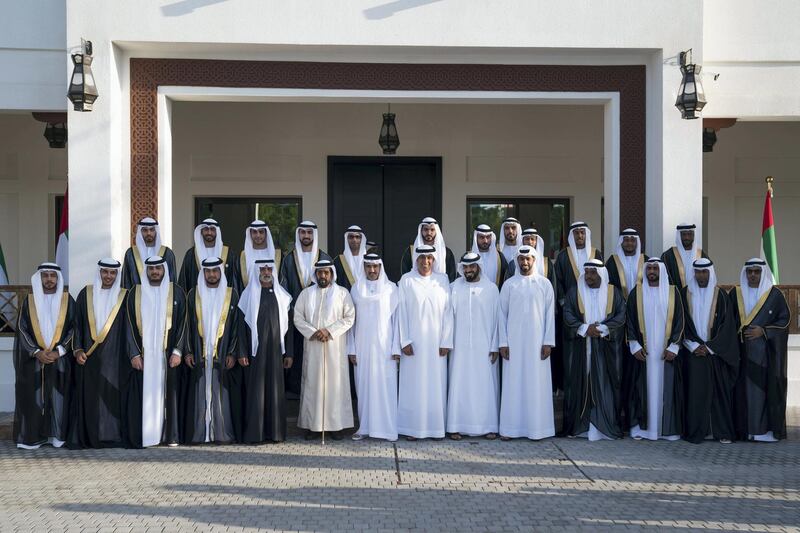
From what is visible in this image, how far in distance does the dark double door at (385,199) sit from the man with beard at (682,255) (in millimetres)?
3874

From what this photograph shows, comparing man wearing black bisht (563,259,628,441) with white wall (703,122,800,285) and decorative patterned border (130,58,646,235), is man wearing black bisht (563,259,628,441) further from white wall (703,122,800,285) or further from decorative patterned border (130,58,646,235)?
white wall (703,122,800,285)

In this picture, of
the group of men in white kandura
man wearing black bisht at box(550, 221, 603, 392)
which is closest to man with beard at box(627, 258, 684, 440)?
the group of men in white kandura

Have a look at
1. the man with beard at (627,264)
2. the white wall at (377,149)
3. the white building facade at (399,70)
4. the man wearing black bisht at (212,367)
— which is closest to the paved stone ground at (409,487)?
the man wearing black bisht at (212,367)

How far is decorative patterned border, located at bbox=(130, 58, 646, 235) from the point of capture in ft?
29.2

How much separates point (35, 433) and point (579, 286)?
16.2ft

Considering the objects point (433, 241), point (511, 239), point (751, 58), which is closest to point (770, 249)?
point (751, 58)

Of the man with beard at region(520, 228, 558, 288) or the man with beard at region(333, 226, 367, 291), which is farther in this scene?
the man with beard at region(333, 226, 367, 291)

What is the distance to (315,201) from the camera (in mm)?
11727

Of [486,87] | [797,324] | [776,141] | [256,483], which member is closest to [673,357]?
[797,324]

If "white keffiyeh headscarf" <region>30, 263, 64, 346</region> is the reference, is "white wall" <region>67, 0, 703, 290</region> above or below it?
above

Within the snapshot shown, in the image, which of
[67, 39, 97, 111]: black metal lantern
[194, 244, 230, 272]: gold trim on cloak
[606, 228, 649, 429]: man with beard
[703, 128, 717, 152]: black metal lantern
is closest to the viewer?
[67, 39, 97, 111]: black metal lantern

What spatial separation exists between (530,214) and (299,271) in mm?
4542

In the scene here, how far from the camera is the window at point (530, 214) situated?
39.5 ft

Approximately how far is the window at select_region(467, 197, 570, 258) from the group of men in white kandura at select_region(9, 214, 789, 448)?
394 centimetres
